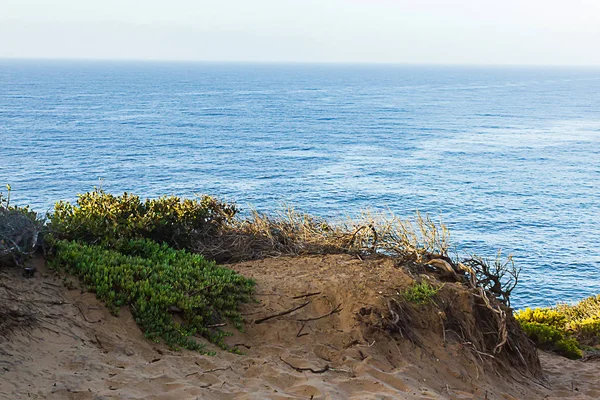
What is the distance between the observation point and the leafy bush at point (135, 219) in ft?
36.8

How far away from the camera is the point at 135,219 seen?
1170cm

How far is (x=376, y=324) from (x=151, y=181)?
42304 millimetres

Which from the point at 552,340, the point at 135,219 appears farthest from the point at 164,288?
the point at 552,340

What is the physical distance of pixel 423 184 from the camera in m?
50.2

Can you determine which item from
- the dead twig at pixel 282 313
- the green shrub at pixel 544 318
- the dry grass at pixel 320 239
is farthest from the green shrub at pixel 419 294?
the green shrub at pixel 544 318

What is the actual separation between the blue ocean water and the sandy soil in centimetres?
1728

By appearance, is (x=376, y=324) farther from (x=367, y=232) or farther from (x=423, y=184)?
(x=423, y=184)

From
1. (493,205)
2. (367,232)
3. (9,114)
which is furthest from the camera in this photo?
(9,114)

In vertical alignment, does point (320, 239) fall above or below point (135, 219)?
below

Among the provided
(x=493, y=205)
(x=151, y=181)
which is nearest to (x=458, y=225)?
(x=493, y=205)

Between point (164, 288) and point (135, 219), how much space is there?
2.97 m

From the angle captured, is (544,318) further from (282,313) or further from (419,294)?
(282,313)

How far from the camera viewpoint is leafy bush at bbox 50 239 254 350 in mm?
8594

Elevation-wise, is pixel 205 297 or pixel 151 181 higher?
pixel 205 297
